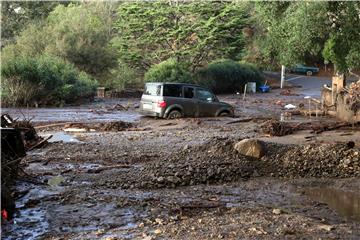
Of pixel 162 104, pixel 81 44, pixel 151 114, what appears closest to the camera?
pixel 162 104

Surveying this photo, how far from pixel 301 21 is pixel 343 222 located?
8.19m

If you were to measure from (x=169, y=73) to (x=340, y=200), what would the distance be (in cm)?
3331

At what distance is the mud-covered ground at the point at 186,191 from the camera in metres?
7.45

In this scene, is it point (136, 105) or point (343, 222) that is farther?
point (136, 105)

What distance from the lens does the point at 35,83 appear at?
105 ft

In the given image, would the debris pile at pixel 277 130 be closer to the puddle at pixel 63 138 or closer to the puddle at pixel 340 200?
the puddle at pixel 63 138

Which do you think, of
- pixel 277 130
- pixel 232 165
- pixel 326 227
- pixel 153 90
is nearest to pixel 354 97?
pixel 277 130

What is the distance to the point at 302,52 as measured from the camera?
16.5 m

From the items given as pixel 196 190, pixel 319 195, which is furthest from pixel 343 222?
pixel 196 190

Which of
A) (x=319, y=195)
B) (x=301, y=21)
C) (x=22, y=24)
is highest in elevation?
(x=22, y=24)

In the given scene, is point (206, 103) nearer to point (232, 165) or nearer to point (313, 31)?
point (313, 31)

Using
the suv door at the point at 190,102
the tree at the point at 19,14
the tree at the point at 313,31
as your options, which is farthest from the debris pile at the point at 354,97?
the tree at the point at 19,14

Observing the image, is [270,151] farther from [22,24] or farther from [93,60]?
[22,24]

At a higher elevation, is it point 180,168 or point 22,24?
point 22,24
